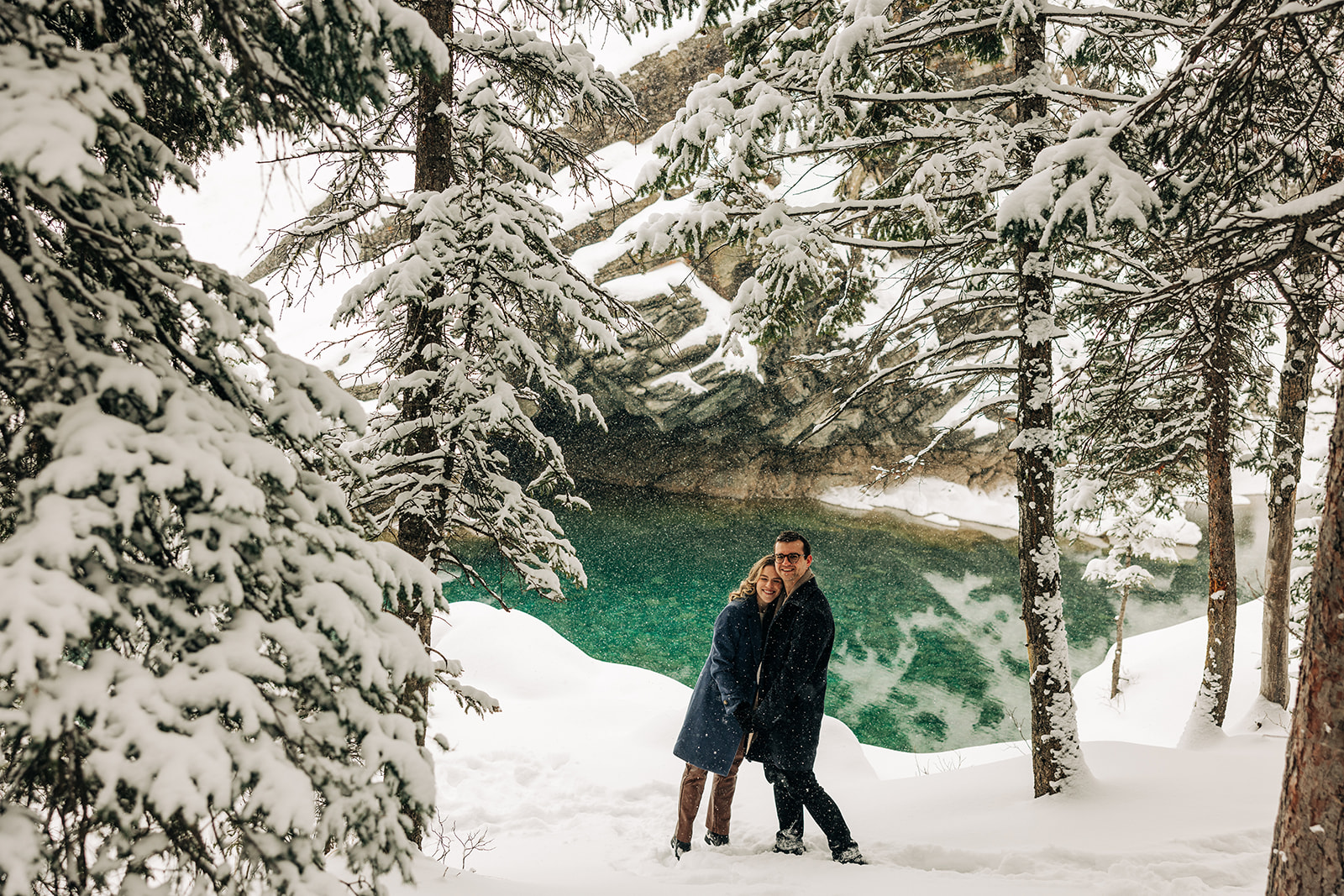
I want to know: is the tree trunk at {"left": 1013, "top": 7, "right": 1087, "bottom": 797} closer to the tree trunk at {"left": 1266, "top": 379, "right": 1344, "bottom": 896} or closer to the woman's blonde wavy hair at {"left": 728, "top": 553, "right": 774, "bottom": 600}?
the woman's blonde wavy hair at {"left": 728, "top": 553, "right": 774, "bottom": 600}

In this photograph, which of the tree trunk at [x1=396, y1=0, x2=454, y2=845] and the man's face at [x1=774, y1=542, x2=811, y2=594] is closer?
the man's face at [x1=774, y1=542, x2=811, y2=594]

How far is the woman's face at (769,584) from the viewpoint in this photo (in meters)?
3.91

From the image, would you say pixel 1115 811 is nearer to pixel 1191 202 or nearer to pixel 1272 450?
pixel 1191 202

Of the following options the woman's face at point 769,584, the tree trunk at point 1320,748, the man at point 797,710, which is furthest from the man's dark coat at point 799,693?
the tree trunk at point 1320,748

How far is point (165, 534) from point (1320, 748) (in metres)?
3.66

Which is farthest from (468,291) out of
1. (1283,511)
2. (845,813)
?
(1283,511)

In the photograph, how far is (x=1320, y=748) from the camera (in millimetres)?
2289

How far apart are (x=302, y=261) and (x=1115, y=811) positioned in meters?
6.75

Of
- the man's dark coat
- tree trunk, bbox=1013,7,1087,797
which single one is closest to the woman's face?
the man's dark coat

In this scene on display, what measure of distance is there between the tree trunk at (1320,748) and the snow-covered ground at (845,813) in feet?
3.57

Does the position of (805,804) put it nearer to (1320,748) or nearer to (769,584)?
(769,584)

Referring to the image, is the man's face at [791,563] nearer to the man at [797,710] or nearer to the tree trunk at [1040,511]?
the man at [797,710]

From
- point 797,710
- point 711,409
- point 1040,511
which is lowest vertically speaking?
point 797,710

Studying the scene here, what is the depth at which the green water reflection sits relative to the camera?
12.8 metres
